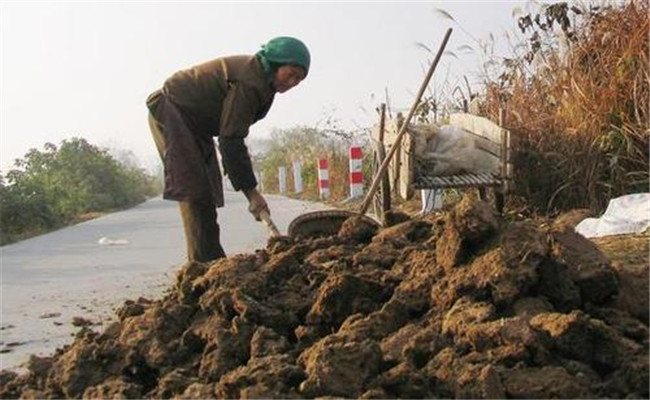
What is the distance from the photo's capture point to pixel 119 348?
122 inches

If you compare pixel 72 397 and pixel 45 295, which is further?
pixel 45 295

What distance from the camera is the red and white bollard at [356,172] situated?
13.6 m

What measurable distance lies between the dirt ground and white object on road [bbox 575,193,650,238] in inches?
82.2

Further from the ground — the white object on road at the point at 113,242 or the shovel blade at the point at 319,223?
the shovel blade at the point at 319,223

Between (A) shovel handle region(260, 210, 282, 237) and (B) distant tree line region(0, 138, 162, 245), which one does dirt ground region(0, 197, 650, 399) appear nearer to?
(A) shovel handle region(260, 210, 282, 237)

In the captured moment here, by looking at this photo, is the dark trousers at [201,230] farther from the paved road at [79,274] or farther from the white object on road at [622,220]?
the white object on road at [622,220]

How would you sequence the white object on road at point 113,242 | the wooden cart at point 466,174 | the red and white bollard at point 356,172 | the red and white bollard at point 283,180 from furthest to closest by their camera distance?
the red and white bollard at point 283,180, the red and white bollard at point 356,172, the white object on road at point 113,242, the wooden cart at point 466,174

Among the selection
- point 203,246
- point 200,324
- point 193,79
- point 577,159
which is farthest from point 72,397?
point 577,159

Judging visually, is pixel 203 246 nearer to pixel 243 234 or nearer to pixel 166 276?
pixel 166 276

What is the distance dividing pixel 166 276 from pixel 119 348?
143 inches

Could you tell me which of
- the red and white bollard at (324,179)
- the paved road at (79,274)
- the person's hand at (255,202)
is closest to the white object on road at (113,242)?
the paved road at (79,274)

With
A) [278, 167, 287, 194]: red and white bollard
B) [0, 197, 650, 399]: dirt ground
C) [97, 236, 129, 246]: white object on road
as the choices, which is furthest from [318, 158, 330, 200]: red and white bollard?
[0, 197, 650, 399]: dirt ground

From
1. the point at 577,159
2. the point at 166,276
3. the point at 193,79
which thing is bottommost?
the point at 166,276

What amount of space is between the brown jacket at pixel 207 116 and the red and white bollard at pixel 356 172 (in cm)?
859
